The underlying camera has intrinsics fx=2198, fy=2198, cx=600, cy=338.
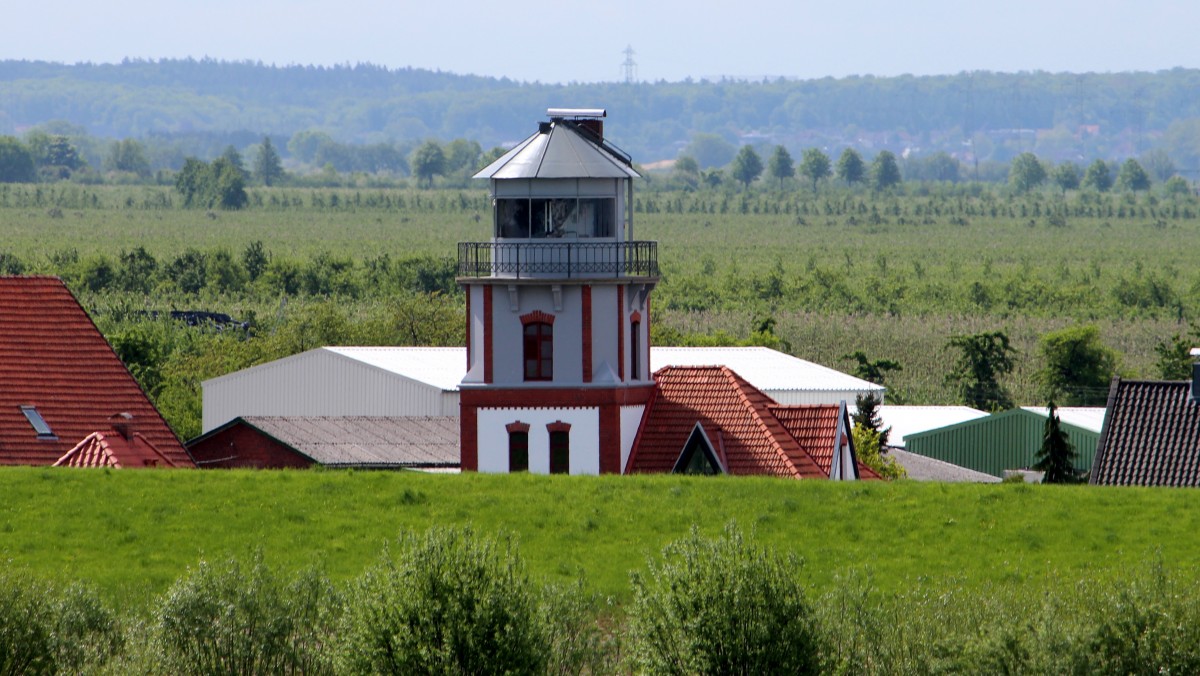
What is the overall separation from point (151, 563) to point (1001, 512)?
1459cm

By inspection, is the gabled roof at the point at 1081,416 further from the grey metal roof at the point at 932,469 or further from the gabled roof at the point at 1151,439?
the gabled roof at the point at 1151,439

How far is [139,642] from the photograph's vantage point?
91.9 feet

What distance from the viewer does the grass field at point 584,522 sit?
3591 cm

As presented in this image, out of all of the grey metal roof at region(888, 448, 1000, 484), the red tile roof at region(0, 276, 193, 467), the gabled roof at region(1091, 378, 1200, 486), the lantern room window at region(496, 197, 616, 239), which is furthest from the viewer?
the grey metal roof at region(888, 448, 1000, 484)

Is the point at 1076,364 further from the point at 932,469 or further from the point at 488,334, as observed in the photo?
the point at 488,334

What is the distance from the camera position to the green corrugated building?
215 feet

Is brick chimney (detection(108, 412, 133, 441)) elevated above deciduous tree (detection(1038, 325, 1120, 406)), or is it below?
above

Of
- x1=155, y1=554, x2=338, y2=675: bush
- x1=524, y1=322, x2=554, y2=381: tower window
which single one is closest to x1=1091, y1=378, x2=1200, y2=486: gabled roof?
x1=524, y1=322, x2=554, y2=381: tower window

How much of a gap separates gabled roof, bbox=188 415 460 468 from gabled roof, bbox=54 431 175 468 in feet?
20.7

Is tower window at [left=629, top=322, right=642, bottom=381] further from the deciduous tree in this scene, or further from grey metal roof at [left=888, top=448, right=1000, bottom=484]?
the deciduous tree

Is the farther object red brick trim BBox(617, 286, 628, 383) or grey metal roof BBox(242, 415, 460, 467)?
grey metal roof BBox(242, 415, 460, 467)

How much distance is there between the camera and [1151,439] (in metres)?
45.0

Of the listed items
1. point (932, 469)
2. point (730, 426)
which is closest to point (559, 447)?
point (730, 426)

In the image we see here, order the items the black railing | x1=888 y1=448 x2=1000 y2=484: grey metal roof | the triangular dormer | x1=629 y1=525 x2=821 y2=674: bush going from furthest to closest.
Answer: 1. x1=888 y1=448 x2=1000 y2=484: grey metal roof
2. the black railing
3. the triangular dormer
4. x1=629 y1=525 x2=821 y2=674: bush
